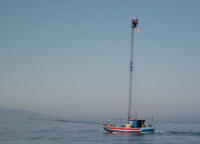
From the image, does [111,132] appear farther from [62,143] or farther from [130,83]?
[62,143]

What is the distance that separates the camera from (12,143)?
53.0m

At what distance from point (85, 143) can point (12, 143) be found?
52.5 feet

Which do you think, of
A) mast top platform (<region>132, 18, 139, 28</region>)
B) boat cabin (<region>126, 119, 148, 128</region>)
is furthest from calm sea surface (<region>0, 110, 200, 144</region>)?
mast top platform (<region>132, 18, 139, 28</region>)

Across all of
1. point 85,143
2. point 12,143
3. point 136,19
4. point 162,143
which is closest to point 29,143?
point 12,143

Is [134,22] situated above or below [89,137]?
above

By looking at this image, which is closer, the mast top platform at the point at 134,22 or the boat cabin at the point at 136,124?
the boat cabin at the point at 136,124

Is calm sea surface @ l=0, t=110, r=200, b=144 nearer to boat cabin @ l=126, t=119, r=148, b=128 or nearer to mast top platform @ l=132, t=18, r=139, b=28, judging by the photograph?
boat cabin @ l=126, t=119, r=148, b=128

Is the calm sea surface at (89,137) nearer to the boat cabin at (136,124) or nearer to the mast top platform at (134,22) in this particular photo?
the boat cabin at (136,124)

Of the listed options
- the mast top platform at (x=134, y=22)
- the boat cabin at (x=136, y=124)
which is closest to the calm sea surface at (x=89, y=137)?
the boat cabin at (x=136, y=124)

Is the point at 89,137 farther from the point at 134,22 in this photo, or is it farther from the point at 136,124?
the point at 134,22

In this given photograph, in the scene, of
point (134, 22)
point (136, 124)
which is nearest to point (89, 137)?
point (136, 124)

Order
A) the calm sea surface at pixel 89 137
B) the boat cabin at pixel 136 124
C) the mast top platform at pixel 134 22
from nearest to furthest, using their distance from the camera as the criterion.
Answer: the calm sea surface at pixel 89 137, the boat cabin at pixel 136 124, the mast top platform at pixel 134 22

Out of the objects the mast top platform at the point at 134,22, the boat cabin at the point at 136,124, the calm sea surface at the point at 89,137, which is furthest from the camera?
the mast top platform at the point at 134,22

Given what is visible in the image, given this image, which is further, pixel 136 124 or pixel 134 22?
pixel 134 22
